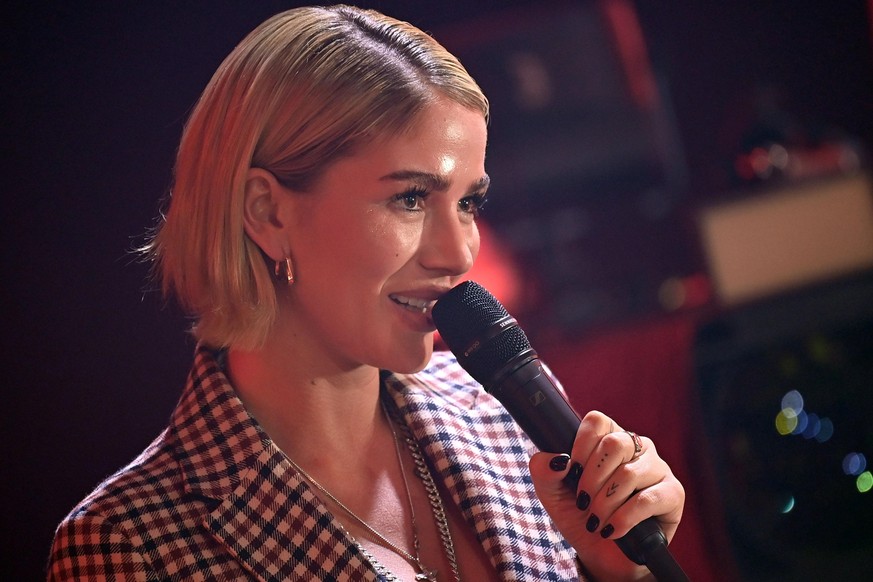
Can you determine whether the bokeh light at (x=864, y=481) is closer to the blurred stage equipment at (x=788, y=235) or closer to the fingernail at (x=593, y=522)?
the blurred stage equipment at (x=788, y=235)

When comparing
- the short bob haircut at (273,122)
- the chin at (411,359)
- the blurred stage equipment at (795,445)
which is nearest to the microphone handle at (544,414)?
the chin at (411,359)

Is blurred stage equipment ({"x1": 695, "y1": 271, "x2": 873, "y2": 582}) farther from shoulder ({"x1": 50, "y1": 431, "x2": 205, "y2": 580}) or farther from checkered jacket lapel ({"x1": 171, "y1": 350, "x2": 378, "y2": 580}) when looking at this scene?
shoulder ({"x1": 50, "y1": 431, "x2": 205, "y2": 580})

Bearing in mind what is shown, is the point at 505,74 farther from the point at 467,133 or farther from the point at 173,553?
the point at 173,553

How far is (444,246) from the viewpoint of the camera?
4.65ft

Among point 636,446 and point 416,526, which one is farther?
point 416,526

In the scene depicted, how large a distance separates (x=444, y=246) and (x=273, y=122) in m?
0.33

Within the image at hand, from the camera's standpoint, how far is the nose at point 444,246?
55.8 inches

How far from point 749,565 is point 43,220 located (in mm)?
2121

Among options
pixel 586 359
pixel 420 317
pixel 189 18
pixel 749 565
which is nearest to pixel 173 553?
pixel 420 317

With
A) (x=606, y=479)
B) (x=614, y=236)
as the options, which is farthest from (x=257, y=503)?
(x=614, y=236)

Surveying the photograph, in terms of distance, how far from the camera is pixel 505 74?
291cm

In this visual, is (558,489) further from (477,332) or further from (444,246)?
(444,246)

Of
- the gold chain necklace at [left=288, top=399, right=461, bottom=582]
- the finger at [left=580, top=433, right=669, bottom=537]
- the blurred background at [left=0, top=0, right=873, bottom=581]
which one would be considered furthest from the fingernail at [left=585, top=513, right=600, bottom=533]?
the blurred background at [left=0, top=0, right=873, bottom=581]

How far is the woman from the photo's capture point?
4.47 ft
